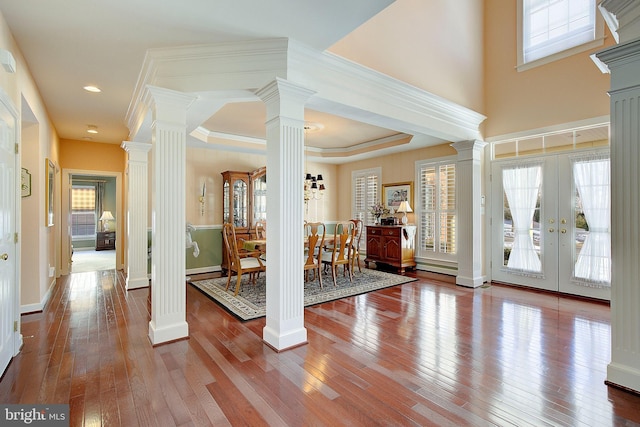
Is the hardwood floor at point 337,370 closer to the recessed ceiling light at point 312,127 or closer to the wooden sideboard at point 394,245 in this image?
the wooden sideboard at point 394,245

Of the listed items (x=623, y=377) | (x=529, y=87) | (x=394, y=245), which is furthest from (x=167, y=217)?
(x=529, y=87)

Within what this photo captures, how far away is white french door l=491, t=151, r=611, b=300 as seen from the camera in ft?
13.8

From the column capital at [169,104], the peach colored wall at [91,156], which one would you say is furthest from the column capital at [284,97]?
the peach colored wall at [91,156]

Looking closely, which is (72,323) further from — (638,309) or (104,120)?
(638,309)

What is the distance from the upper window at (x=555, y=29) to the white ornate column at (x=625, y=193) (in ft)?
9.34

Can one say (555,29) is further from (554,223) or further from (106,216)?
(106,216)

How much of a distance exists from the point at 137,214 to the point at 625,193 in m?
5.79

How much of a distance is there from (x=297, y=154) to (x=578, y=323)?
3.60 m

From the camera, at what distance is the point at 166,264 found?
112 inches

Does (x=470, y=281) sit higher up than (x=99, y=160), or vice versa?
(x=99, y=160)

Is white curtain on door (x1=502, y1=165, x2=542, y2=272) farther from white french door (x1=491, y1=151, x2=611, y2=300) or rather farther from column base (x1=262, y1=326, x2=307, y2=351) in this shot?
column base (x1=262, y1=326, x2=307, y2=351)

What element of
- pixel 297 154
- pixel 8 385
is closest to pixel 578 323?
pixel 297 154

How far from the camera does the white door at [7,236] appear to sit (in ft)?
7.62

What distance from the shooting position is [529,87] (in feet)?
15.8
